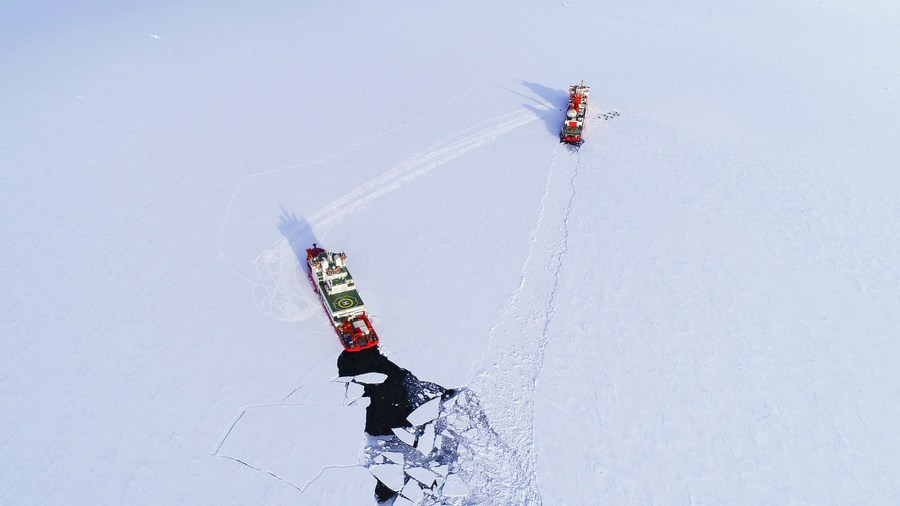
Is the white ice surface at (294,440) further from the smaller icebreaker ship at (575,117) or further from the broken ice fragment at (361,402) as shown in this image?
the smaller icebreaker ship at (575,117)

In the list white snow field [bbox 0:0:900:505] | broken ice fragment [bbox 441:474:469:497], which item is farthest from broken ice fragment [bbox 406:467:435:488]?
broken ice fragment [bbox 441:474:469:497]

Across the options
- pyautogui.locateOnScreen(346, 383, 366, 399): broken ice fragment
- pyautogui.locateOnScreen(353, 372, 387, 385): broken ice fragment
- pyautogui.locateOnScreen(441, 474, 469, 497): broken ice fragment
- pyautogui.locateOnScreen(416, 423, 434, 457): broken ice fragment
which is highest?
pyautogui.locateOnScreen(353, 372, 387, 385): broken ice fragment

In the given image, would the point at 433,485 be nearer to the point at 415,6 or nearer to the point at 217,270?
the point at 217,270

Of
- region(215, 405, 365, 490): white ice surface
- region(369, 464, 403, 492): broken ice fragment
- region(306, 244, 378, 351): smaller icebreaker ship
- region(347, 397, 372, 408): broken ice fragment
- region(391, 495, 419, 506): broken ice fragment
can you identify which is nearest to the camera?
region(391, 495, 419, 506): broken ice fragment

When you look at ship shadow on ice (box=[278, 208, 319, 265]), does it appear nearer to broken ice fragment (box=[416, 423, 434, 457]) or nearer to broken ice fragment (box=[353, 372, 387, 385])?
broken ice fragment (box=[353, 372, 387, 385])

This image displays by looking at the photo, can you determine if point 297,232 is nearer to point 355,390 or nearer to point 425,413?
point 355,390
